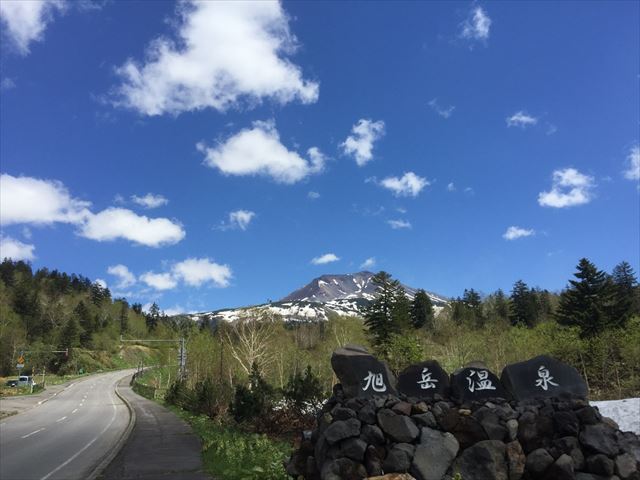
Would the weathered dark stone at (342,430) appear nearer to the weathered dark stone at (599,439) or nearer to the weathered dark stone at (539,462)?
the weathered dark stone at (539,462)

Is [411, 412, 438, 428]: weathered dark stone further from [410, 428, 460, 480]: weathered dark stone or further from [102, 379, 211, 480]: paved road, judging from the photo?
[102, 379, 211, 480]: paved road

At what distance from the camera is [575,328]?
38812 mm

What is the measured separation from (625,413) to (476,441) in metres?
15.9

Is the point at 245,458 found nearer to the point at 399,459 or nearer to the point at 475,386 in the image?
the point at 399,459

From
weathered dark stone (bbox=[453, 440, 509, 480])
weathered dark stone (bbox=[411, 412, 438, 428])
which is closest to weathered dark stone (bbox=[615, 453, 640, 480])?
weathered dark stone (bbox=[453, 440, 509, 480])

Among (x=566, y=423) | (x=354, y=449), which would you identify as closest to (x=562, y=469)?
(x=566, y=423)

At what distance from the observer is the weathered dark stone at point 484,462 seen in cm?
652

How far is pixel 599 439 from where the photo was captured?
6496mm

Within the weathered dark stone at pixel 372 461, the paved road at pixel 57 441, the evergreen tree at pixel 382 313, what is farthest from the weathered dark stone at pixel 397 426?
the evergreen tree at pixel 382 313

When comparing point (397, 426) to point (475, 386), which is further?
point (475, 386)

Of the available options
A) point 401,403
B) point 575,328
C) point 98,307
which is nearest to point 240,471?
point 401,403

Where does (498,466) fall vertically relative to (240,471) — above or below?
above

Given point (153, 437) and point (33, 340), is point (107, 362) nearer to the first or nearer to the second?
point (33, 340)

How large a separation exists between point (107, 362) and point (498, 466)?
110181 mm
